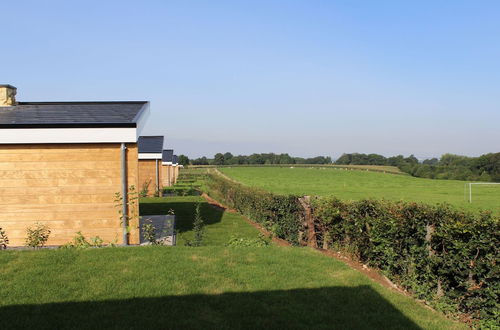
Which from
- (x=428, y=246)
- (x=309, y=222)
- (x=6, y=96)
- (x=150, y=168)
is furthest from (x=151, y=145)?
(x=428, y=246)

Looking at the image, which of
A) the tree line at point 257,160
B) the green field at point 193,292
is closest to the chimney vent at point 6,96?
the green field at point 193,292

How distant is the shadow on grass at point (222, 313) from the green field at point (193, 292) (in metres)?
0.01

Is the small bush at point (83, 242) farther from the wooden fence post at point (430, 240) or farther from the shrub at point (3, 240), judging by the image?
the wooden fence post at point (430, 240)

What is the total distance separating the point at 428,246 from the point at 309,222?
164 inches

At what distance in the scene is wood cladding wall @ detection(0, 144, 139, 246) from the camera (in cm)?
983

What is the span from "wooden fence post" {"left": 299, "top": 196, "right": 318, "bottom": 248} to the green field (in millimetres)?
1611

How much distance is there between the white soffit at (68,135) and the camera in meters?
9.69

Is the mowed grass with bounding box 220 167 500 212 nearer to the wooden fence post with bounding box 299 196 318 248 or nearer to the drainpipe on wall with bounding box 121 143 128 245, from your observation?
the wooden fence post with bounding box 299 196 318 248

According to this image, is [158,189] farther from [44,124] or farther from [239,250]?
[239,250]

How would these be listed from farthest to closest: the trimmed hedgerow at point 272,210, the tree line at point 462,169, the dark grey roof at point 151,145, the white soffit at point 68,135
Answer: the tree line at point 462,169 → the dark grey roof at point 151,145 → the trimmed hedgerow at point 272,210 → the white soffit at point 68,135

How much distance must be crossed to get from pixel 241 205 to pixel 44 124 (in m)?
11.2

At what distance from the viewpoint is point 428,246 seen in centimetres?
629

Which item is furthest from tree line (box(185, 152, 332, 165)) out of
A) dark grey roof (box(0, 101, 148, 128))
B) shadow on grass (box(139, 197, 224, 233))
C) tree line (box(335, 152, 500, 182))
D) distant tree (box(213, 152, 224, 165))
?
dark grey roof (box(0, 101, 148, 128))

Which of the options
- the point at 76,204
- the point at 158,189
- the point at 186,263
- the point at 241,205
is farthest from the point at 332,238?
the point at 158,189
